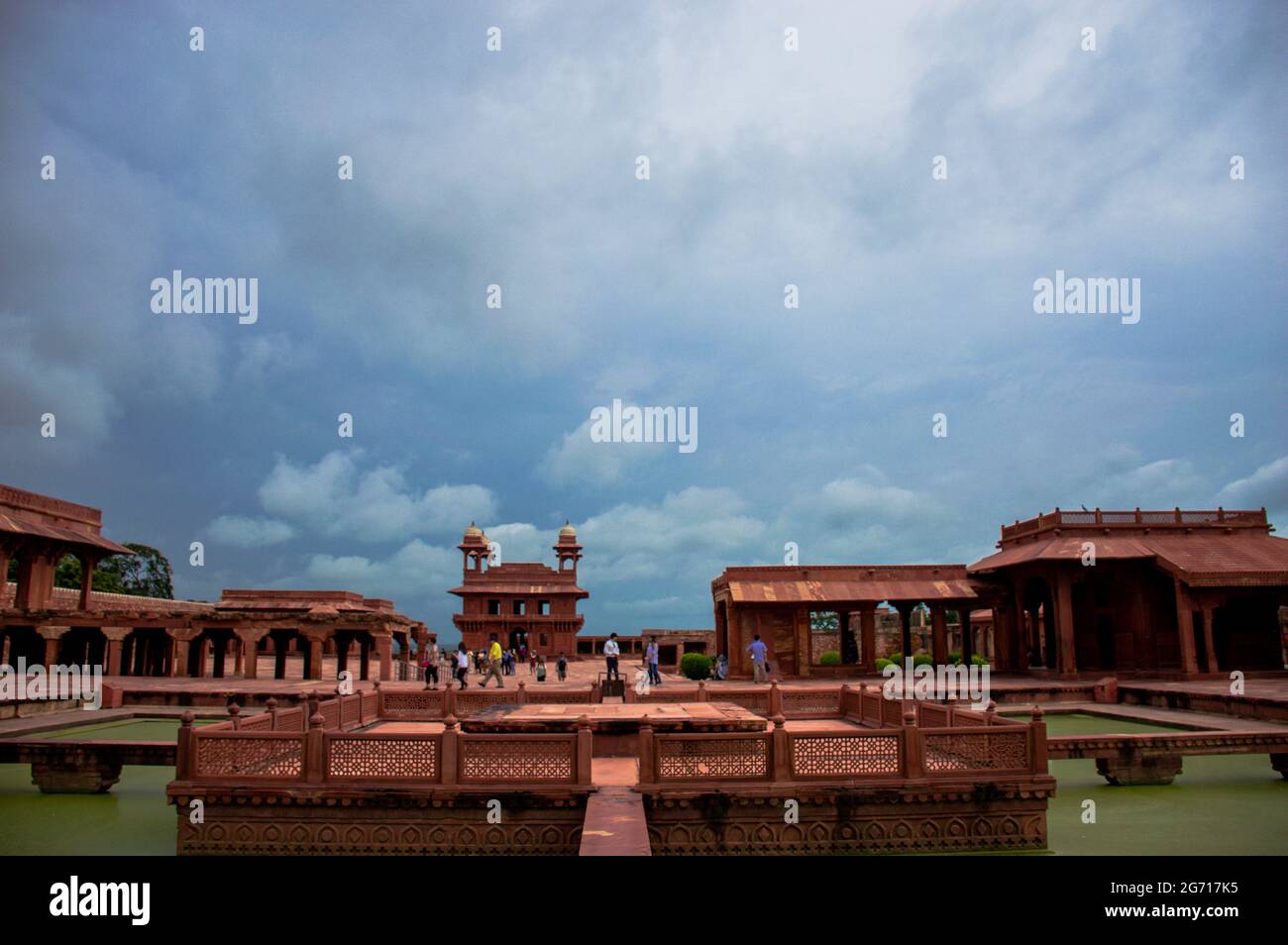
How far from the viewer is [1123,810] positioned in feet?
38.9

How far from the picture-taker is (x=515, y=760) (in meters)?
9.23

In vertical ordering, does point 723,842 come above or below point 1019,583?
below

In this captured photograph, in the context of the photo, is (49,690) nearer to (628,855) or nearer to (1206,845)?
(628,855)

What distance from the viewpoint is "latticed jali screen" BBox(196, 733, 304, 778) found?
9.23 m

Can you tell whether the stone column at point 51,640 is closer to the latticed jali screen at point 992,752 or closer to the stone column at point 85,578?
the stone column at point 85,578

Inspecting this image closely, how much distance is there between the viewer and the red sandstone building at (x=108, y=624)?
2930cm

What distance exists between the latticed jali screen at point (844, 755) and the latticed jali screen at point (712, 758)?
1.37 ft

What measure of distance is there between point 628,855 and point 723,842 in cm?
261

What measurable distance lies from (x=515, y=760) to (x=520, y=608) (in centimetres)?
4779

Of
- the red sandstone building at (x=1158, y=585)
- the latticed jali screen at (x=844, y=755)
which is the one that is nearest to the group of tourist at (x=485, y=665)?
the latticed jali screen at (x=844, y=755)

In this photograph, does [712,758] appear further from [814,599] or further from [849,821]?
[814,599]

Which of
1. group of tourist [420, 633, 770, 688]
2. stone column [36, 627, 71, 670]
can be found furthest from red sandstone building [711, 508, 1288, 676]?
stone column [36, 627, 71, 670]

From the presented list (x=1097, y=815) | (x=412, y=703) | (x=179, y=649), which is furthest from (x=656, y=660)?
(x=179, y=649)

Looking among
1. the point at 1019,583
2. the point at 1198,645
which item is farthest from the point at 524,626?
the point at 1198,645
